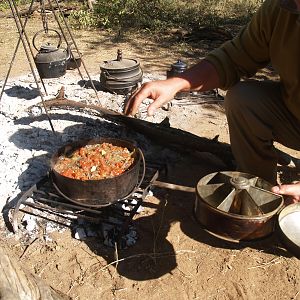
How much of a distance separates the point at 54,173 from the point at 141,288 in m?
1.10

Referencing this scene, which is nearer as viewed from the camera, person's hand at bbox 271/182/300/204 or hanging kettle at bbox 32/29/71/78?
person's hand at bbox 271/182/300/204

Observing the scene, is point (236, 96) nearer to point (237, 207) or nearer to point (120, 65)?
point (237, 207)

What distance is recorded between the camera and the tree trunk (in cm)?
159

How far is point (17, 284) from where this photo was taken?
69.1 inches

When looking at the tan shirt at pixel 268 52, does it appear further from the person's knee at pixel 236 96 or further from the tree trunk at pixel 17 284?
the tree trunk at pixel 17 284

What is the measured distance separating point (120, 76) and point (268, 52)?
2616 mm

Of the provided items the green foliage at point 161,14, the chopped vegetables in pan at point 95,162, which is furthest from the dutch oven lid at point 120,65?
the green foliage at point 161,14

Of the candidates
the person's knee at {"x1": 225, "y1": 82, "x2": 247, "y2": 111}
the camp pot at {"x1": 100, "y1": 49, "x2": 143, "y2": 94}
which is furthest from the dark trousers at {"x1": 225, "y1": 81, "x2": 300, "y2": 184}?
the camp pot at {"x1": 100, "y1": 49, "x2": 143, "y2": 94}

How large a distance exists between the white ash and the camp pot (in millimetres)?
139

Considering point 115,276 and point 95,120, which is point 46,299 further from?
point 95,120

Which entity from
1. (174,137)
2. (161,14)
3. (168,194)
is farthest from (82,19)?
(168,194)

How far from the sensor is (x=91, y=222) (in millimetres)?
3332

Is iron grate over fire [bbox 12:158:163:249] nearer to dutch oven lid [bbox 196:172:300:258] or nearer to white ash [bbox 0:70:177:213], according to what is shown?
white ash [bbox 0:70:177:213]

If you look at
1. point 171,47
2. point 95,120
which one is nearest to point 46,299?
point 95,120
